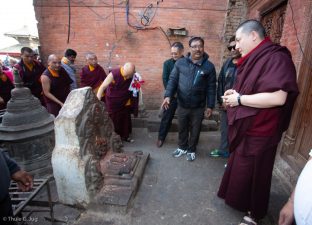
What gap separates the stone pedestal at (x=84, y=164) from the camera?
7.27 feet

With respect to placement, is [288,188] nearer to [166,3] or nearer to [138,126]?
[138,126]

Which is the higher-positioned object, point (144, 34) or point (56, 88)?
point (144, 34)

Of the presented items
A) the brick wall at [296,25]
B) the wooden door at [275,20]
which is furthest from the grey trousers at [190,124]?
the wooden door at [275,20]

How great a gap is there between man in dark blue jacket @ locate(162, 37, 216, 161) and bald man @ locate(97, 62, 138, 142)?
979 millimetres

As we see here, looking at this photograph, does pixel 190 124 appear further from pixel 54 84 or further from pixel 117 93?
pixel 54 84

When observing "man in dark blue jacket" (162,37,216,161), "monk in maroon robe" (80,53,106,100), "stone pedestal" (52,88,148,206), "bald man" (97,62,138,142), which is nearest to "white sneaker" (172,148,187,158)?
"man in dark blue jacket" (162,37,216,161)

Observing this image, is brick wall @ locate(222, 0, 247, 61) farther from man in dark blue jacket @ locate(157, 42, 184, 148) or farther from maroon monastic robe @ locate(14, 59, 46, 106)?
maroon monastic robe @ locate(14, 59, 46, 106)

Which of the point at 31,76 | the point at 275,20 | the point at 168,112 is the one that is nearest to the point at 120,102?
the point at 168,112

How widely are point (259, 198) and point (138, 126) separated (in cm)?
366

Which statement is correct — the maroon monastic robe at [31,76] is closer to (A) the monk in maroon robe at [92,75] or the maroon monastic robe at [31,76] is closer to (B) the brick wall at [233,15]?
(A) the monk in maroon robe at [92,75]

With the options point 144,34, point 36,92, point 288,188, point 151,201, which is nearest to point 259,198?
point 288,188

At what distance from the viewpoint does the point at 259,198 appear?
1989 millimetres

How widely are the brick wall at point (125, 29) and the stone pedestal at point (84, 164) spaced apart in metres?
3.70

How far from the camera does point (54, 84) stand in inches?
153
